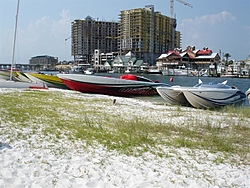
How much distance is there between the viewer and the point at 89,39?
193000 millimetres

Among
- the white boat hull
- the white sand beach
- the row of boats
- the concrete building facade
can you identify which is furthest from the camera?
the concrete building facade

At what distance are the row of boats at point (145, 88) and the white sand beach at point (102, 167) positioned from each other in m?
9.27

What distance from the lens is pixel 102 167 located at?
5.39 metres

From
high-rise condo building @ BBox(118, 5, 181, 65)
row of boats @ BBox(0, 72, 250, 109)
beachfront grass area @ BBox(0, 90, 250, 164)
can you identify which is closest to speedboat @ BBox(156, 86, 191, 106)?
row of boats @ BBox(0, 72, 250, 109)

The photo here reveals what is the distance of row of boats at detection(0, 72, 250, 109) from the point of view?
50.8ft

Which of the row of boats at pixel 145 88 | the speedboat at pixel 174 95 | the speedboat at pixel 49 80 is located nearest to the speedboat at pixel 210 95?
the row of boats at pixel 145 88

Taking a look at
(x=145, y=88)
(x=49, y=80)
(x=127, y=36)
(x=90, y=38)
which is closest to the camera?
(x=145, y=88)

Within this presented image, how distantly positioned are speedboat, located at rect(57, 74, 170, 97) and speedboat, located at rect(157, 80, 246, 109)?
538 cm

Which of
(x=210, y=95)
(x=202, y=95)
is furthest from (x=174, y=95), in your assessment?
(x=210, y=95)

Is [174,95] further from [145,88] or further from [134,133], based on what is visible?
[134,133]

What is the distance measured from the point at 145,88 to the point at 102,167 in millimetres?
17222

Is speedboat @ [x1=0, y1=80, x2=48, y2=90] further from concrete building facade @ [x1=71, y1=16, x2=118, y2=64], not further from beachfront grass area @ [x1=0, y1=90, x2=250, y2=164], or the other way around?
concrete building facade @ [x1=71, y1=16, x2=118, y2=64]

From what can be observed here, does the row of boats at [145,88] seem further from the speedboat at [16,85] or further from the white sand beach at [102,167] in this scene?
the white sand beach at [102,167]

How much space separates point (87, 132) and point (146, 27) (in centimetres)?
17021
